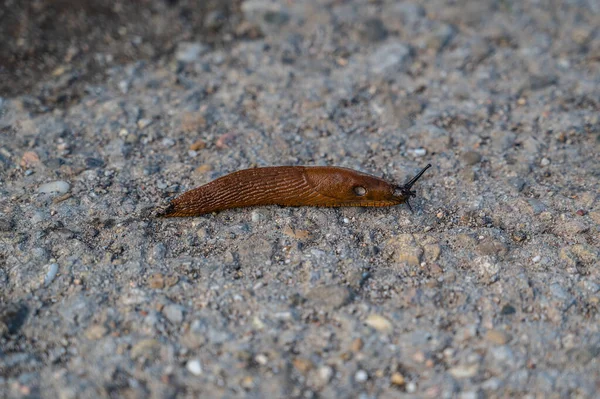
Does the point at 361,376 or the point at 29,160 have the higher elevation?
the point at 29,160

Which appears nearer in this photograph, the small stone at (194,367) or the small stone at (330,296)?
the small stone at (194,367)

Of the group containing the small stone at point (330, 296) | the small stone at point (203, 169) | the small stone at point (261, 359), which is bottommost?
the small stone at point (330, 296)

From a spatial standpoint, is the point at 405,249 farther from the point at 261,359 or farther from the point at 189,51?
the point at 189,51

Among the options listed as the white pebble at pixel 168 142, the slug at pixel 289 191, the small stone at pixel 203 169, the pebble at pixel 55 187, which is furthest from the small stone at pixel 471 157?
the pebble at pixel 55 187

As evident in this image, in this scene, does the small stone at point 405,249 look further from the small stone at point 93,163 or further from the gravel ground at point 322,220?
the small stone at point 93,163

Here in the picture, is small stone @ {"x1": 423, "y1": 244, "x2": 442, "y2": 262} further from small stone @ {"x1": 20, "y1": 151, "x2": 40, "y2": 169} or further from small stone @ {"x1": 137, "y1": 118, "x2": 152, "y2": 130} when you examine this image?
small stone @ {"x1": 20, "y1": 151, "x2": 40, "y2": 169}

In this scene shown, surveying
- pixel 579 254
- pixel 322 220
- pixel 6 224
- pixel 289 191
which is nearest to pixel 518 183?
pixel 579 254
